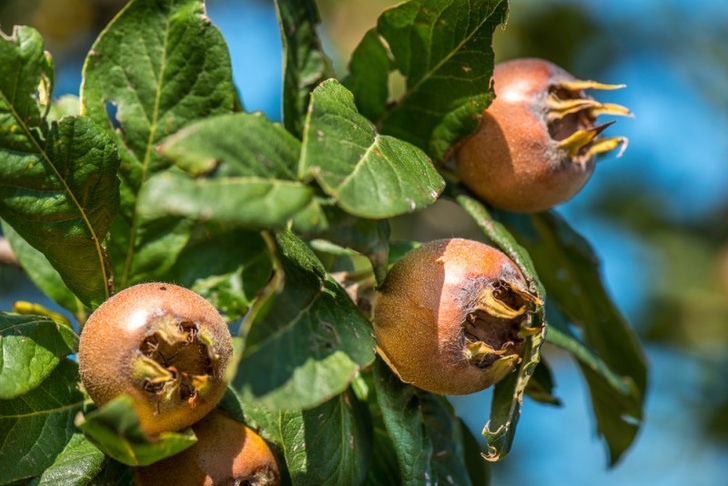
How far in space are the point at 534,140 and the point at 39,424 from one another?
1.29 m

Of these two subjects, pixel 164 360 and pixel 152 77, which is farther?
pixel 152 77

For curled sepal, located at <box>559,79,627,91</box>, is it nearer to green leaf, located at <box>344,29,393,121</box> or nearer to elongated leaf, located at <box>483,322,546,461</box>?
green leaf, located at <box>344,29,393,121</box>

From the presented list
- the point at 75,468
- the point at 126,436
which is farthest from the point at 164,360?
the point at 75,468

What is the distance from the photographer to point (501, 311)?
161 cm

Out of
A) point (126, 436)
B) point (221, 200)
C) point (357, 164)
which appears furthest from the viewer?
point (357, 164)

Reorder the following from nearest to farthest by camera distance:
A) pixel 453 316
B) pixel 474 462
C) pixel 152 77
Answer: pixel 453 316 → pixel 152 77 → pixel 474 462

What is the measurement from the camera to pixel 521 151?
194 centimetres

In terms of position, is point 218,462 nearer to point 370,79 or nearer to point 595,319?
point 370,79

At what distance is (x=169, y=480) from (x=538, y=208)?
1108 mm

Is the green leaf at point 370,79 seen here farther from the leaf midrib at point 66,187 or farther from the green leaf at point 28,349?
the green leaf at point 28,349

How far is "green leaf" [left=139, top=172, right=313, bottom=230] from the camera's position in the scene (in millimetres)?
1189

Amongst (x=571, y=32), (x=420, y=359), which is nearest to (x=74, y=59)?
(x=571, y=32)

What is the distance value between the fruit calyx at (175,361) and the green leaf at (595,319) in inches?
45.4

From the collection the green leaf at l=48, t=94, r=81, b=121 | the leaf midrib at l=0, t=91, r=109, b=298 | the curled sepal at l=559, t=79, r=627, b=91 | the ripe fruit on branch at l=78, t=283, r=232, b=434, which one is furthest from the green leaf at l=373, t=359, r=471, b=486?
the green leaf at l=48, t=94, r=81, b=121
